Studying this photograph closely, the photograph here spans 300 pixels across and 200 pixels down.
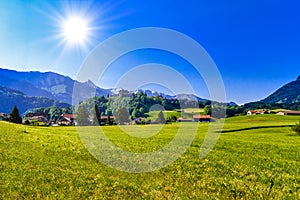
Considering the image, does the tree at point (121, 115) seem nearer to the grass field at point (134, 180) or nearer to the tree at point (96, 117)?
the tree at point (96, 117)

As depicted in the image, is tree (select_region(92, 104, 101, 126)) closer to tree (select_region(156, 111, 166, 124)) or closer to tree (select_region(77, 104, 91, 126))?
tree (select_region(77, 104, 91, 126))

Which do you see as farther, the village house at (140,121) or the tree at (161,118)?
the tree at (161,118)

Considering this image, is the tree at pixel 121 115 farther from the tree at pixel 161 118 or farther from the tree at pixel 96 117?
the tree at pixel 161 118

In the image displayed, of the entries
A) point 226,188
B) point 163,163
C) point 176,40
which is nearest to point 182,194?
point 226,188

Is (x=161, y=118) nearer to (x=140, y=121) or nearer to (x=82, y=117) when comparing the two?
(x=140, y=121)

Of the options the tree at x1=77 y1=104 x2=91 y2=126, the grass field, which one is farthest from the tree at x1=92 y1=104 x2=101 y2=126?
the grass field

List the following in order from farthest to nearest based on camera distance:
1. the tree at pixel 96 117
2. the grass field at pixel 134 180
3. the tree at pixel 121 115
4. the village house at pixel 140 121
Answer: the village house at pixel 140 121, the tree at pixel 96 117, the tree at pixel 121 115, the grass field at pixel 134 180

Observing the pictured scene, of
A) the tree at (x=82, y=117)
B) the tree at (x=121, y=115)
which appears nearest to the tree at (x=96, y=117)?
the tree at (x=82, y=117)

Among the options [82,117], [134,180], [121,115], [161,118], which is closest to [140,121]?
[161,118]

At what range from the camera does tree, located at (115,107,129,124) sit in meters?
116

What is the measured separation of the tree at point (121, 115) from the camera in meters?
116

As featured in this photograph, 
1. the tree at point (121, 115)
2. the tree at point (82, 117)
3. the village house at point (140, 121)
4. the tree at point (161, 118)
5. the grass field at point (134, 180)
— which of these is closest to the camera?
the grass field at point (134, 180)

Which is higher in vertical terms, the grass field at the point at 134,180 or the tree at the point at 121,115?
the tree at the point at 121,115

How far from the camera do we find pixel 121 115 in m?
117
